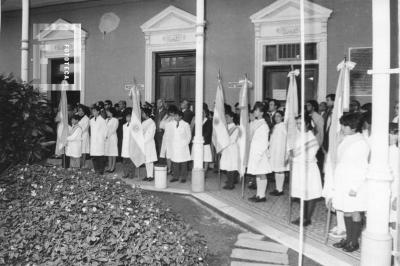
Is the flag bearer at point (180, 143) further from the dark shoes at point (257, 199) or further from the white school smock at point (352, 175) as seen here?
the white school smock at point (352, 175)

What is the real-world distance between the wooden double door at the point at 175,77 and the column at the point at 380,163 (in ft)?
28.4

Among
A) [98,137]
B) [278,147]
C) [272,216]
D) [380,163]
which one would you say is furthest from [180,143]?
[380,163]

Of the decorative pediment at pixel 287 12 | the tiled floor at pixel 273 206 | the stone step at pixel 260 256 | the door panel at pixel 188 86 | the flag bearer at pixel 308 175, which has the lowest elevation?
the stone step at pixel 260 256

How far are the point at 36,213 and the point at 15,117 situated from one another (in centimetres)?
152

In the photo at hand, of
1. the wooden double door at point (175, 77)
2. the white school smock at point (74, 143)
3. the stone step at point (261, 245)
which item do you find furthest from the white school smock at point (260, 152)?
the wooden double door at point (175, 77)

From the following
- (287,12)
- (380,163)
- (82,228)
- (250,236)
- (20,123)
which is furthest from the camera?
(287,12)

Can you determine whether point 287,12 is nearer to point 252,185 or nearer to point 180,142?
point 180,142

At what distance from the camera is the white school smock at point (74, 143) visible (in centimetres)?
1057

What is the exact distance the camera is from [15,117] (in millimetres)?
5059

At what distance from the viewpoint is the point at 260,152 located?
25.3 feet

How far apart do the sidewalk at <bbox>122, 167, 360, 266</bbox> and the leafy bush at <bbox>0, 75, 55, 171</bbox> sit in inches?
127

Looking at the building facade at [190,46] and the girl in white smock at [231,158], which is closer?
the girl in white smock at [231,158]

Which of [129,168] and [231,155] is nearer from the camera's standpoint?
[231,155]

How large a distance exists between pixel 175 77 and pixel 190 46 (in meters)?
1.24
